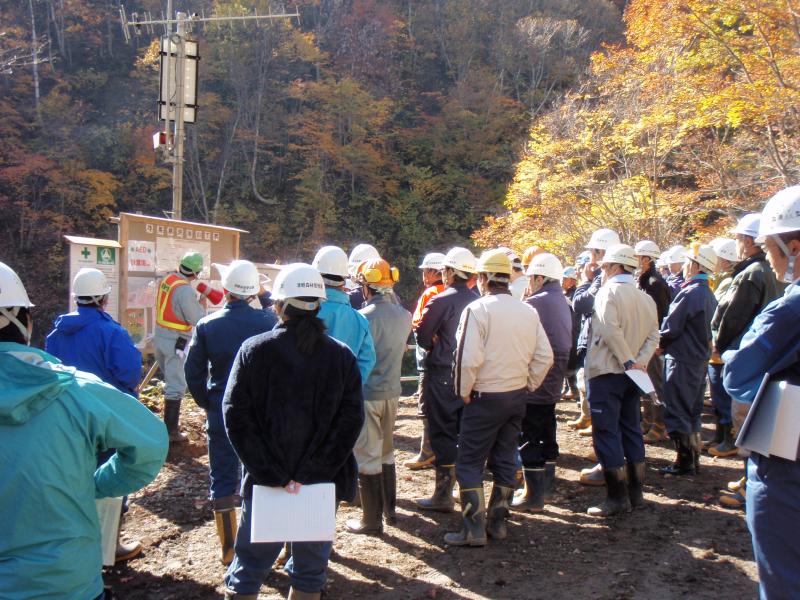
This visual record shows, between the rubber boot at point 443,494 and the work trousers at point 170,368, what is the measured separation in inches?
122

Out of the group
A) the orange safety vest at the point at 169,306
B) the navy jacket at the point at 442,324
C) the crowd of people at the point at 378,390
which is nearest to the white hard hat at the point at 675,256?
the crowd of people at the point at 378,390

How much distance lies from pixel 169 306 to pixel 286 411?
175 inches

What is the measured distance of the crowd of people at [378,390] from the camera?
6.81ft

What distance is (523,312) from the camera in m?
4.67

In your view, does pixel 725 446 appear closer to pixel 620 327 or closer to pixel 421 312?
pixel 620 327

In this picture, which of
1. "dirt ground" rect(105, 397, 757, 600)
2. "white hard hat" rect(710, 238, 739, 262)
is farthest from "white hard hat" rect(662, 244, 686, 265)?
"dirt ground" rect(105, 397, 757, 600)

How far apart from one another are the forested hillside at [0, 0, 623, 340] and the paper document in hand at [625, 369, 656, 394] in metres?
24.4

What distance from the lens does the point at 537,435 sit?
Answer: 547 centimetres

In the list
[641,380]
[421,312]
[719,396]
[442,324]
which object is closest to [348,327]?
[442,324]

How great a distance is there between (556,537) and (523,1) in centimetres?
3842

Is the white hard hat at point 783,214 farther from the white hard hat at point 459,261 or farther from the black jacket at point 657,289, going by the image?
the black jacket at point 657,289

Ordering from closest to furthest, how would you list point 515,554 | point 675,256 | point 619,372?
point 515,554
point 619,372
point 675,256

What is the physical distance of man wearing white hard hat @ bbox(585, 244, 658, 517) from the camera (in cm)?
518

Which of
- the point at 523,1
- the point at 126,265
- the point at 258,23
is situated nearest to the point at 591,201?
the point at 126,265
